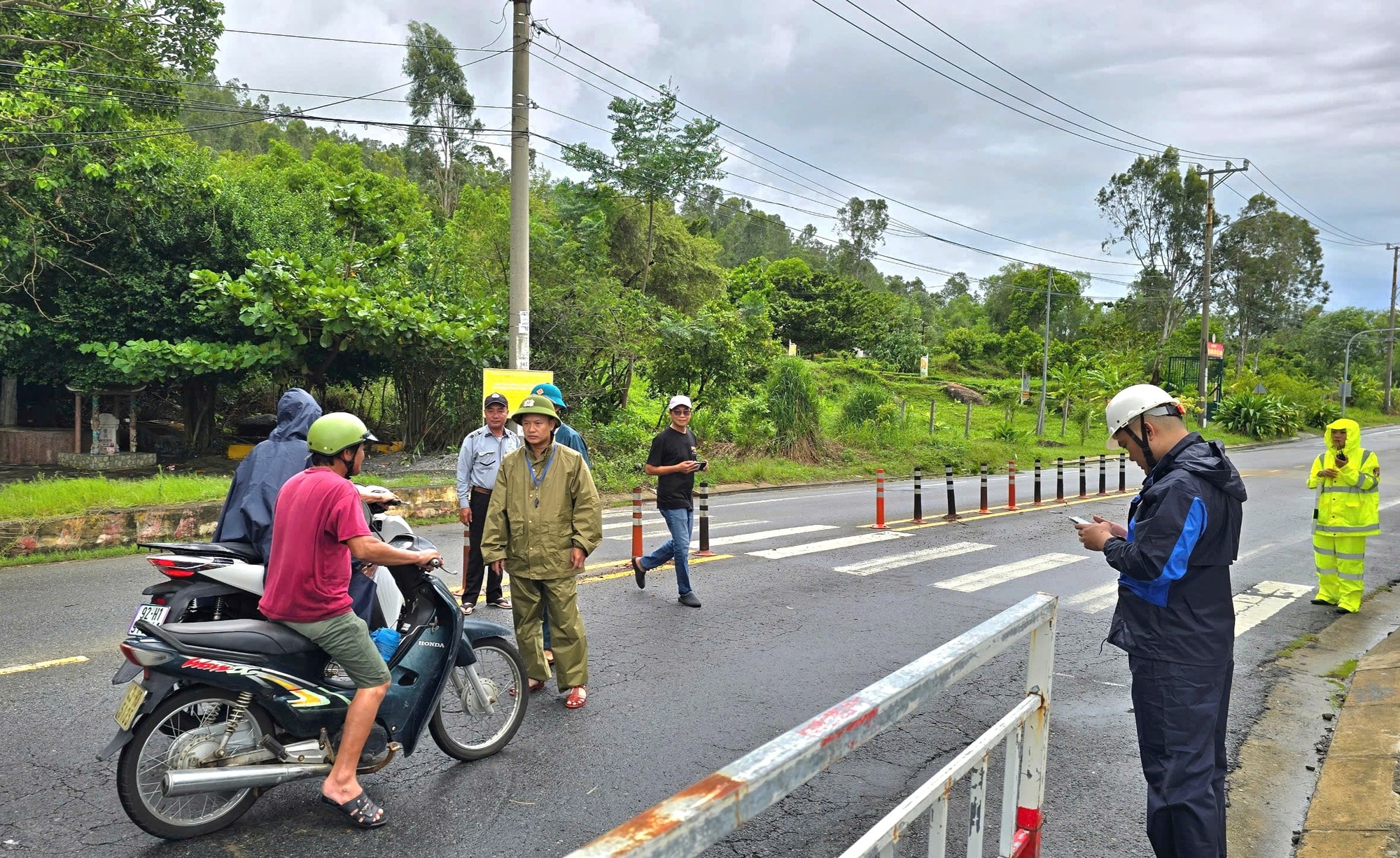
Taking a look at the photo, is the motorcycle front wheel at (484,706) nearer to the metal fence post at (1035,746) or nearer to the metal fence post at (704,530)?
the metal fence post at (1035,746)

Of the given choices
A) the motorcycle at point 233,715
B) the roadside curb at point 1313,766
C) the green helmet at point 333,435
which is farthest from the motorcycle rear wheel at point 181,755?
the roadside curb at point 1313,766

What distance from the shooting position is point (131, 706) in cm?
376

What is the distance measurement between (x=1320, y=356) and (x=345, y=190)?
282ft

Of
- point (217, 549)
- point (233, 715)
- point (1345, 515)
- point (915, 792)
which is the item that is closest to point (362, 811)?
point (233, 715)

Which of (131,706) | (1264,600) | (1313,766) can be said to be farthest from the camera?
(1264,600)

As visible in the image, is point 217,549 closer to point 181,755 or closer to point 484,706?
point 181,755

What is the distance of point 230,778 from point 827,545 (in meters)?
8.84

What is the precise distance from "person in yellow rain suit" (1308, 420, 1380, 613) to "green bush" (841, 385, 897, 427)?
769 inches

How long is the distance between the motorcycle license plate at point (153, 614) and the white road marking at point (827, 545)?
7621 mm

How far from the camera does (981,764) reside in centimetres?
253

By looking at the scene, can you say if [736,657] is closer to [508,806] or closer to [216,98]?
[508,806]

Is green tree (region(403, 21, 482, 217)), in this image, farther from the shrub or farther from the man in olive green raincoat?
the man in olive green raincoat

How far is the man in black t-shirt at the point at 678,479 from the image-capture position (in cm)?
818

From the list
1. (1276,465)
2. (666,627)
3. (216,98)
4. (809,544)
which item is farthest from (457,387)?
(216,98)
